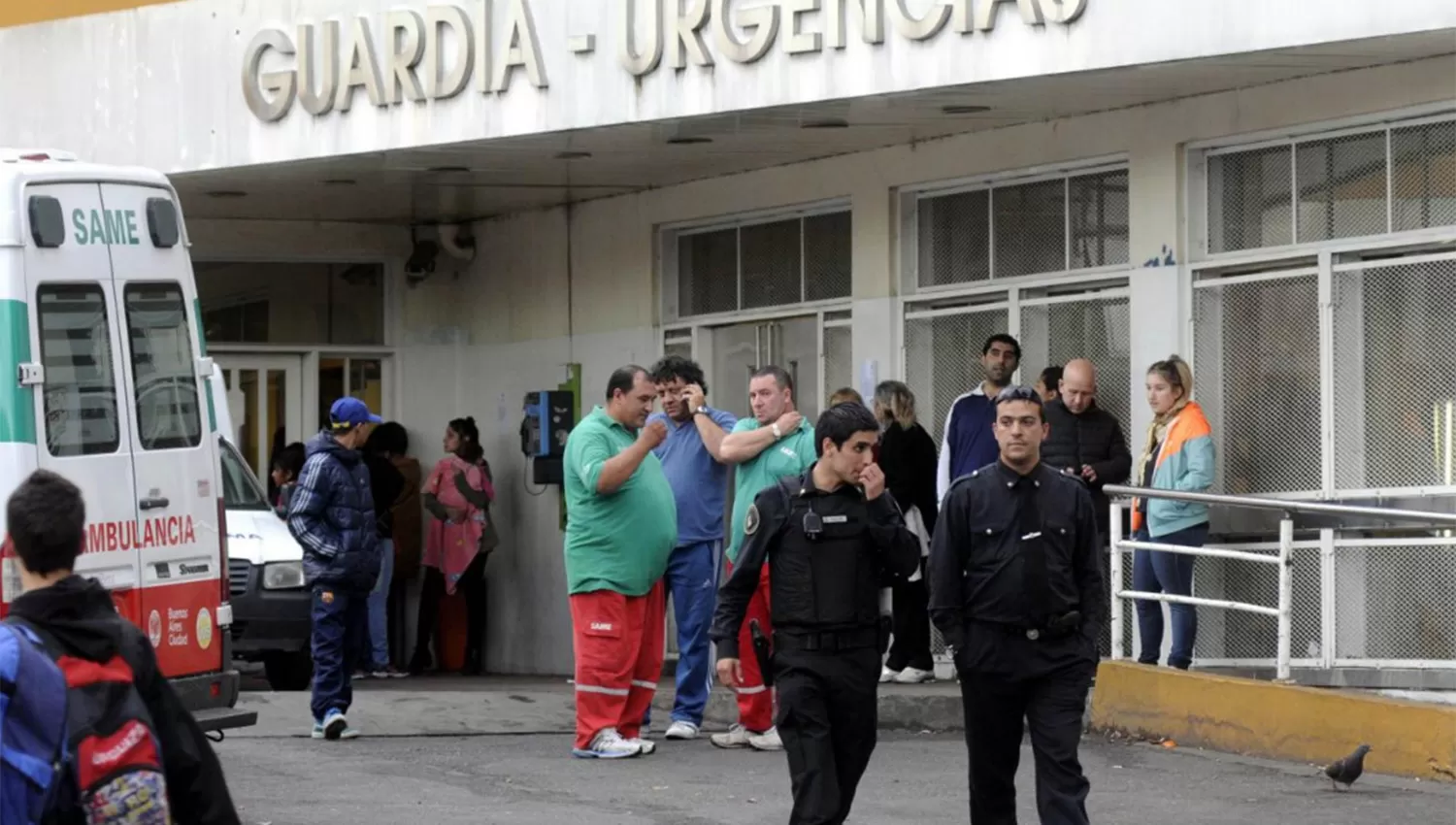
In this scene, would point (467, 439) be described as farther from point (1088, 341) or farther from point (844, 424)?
A: point (844, 424)

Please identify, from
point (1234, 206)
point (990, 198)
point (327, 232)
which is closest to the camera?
point (1234, 206)

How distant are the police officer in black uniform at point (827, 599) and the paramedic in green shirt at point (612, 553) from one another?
332 cm

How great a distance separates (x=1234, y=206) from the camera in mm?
13648

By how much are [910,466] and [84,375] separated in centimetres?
585

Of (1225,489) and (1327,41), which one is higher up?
(1327,41)

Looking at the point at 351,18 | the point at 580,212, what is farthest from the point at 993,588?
the point at 580,212

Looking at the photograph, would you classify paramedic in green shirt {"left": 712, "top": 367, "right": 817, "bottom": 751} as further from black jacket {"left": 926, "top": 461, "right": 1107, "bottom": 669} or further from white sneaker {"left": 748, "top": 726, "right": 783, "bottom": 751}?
black jacket {"left": 926, "top": 461, "right": 1107, "bottom": 669}

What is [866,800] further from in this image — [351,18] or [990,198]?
[351,18]

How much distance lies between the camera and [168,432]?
32.6 feet

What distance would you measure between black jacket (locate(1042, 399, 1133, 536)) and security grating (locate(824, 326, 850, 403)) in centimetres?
277

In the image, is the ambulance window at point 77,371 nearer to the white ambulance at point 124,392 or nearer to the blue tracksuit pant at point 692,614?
the white ambulance at point 124,392

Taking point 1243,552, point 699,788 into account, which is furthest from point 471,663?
point 699,788

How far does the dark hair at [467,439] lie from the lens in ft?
62.1

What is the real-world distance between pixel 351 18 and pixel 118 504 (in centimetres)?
661
